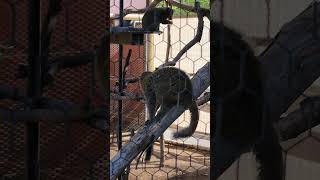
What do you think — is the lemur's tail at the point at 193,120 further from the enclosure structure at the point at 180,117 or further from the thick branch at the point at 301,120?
the thick branch at the point at 301,120

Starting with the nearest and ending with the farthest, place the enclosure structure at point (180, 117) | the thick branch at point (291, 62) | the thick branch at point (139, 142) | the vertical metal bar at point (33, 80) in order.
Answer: the vertical metal bar at point (33, 80) → the thick branch at point (291, 62) → the thick branch at point (139, 142) → the enclosure structure at point (180, 117)

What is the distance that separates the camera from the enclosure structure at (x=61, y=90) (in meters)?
0.54

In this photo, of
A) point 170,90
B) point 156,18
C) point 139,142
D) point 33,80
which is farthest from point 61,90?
point 170,90

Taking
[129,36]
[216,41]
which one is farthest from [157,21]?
[216,41]

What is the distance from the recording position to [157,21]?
2020 millimetres

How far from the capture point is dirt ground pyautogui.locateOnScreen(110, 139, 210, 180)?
3.01 meters

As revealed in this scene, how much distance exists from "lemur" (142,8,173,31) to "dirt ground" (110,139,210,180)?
0.89 meters

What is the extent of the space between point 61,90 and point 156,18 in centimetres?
147

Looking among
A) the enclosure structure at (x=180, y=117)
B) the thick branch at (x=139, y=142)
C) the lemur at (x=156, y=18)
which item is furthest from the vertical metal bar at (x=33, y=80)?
the enclosure structure at (x=180, y=117)

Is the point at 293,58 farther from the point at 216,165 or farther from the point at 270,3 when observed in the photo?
the point at 216,165

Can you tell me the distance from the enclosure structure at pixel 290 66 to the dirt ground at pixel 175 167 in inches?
83.2

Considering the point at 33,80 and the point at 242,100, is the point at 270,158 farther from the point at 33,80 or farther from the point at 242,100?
the point at 33,80

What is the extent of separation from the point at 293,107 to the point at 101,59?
25 cm

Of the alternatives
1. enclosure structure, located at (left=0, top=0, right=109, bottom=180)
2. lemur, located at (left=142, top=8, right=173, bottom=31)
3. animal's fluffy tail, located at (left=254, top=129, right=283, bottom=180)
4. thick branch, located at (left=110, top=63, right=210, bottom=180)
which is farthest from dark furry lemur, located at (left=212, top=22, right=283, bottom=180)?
lemur, located at (left=142, top=8, right=173, bottom=31)
